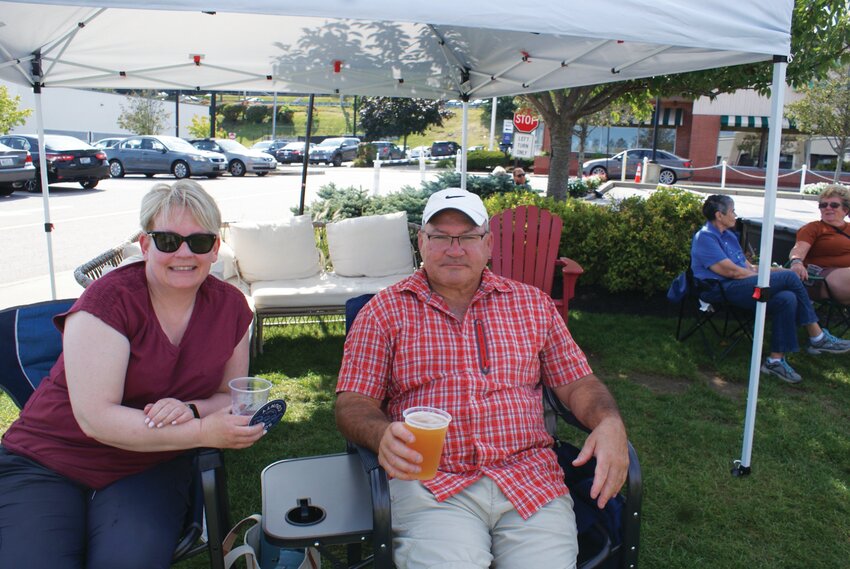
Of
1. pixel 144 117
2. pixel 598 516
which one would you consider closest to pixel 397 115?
pixel 144 117

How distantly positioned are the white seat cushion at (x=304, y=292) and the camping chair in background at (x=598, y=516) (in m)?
2.70

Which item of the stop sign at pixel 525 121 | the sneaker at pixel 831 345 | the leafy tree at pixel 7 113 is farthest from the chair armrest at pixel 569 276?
the leafy tree at pixel 7 113

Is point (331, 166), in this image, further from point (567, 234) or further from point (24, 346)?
point (24, 346)

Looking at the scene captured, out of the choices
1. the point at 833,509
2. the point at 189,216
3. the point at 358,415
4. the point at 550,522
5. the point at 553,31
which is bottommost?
the point at 833,509

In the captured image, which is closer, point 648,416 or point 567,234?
point 648,416

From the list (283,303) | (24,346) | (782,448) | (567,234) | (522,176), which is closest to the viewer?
(24,346)

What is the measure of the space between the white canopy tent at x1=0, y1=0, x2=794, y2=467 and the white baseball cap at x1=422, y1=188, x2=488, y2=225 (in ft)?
2.06

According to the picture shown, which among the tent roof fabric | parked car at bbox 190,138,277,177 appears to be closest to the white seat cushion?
the tent roof fabric

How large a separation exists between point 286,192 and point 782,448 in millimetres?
16292

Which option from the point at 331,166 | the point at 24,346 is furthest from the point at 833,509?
the point at 331,166

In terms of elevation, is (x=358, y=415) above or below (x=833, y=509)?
above

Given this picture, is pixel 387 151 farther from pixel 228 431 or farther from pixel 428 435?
pixel 428 435

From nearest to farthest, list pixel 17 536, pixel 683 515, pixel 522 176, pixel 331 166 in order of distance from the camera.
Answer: pixel 17 536 → pixel 683 515 → pixel 522 176 → pixel 331 166

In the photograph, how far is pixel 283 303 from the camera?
15.4ft
